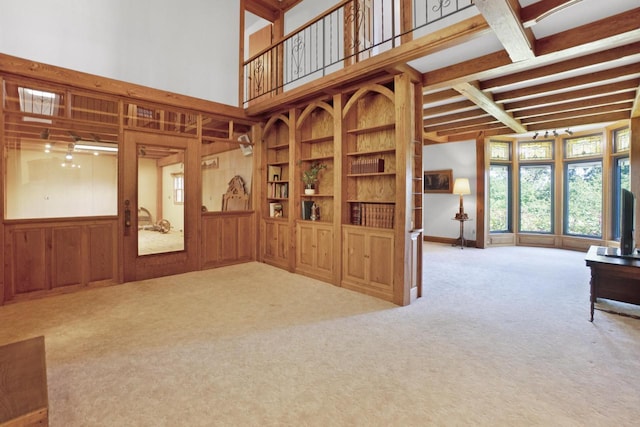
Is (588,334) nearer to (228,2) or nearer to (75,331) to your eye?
(75,331)

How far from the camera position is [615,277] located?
3352mm

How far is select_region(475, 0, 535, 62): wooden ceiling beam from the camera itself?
2268 mm

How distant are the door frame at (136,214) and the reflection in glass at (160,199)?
0.21 ft

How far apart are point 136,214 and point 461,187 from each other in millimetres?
7014

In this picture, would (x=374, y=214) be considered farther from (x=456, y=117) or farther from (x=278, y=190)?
(x=456, y=117)

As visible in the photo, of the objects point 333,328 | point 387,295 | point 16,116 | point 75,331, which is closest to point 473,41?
point 387,295

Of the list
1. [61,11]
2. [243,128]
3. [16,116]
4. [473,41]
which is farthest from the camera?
[243,128]

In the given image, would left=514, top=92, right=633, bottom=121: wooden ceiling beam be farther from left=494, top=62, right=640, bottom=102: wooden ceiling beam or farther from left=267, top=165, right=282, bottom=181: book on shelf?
left=267, top=165, right=282, bottom=181: book on shelf

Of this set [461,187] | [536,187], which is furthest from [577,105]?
[536,187]

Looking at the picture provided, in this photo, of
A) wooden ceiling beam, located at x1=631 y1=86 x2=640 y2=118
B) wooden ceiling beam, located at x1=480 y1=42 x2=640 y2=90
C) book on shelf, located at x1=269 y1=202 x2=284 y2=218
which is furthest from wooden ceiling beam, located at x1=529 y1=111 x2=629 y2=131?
book on shelf, located at x1=269 y1=202 x2=284 y2=218

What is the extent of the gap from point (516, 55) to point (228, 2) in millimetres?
4822

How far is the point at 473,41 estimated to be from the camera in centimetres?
316

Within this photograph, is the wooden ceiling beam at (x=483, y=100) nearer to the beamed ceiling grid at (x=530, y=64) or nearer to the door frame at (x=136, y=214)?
the beamed ceiling grid at (x=530, y=64)

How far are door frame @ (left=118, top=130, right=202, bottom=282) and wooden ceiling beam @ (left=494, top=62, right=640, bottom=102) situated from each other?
16.6 feet
